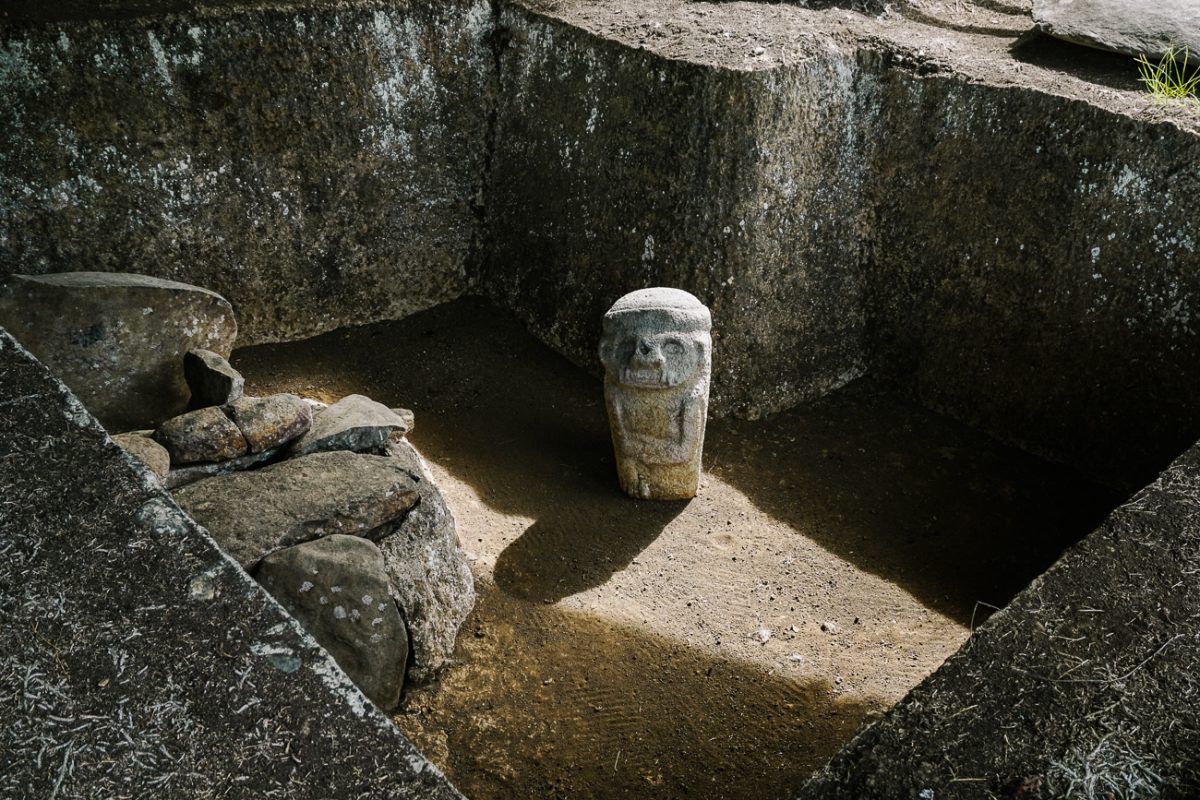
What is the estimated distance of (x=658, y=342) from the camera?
4.05 meters

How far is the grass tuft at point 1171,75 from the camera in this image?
4.29 meters

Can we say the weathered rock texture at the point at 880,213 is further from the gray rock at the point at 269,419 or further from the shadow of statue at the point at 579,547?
the gray rock at the point at 269,419

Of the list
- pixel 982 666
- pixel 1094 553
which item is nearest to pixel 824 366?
pixel 1094 553

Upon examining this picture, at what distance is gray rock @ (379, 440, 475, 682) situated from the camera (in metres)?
3.59

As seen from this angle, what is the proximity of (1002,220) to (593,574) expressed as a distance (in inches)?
88.1

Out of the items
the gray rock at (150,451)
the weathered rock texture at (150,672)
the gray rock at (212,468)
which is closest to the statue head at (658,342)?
the gray rock at (212,468)

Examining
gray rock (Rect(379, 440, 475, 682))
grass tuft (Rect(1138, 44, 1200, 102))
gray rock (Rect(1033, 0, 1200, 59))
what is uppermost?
gray rock (Rect(1033, 0, 1200, 59))

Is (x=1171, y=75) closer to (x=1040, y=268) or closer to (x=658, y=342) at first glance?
(x=1040, y=268)

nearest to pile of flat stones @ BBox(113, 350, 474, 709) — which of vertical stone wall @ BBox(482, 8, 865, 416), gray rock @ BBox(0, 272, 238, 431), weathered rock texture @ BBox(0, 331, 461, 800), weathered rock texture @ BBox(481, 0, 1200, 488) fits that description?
gray rock @ BBox(0, 272, 238, 431)

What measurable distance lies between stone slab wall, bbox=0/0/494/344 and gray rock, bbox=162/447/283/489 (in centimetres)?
143

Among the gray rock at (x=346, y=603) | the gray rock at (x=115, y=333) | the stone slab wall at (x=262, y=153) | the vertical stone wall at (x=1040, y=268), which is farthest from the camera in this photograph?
the stone slab wall at (x=262, y=153)

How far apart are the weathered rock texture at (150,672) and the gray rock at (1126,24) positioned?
4.08 metres

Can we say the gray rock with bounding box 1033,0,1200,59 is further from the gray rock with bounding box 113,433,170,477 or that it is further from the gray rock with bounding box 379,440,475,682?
the gray rock with bounding box 113,433,170,477

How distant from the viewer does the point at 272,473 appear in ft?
12.1
